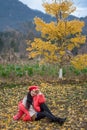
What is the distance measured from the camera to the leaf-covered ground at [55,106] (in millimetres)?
11133

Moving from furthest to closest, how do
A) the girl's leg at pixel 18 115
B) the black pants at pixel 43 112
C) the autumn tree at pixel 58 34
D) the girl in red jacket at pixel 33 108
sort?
the autumn tree at pixel 58 34 < the girl's leg at pixel 18 115 < the girl in red jacket at pixel 33 108 < the black pants at pixel 43 112

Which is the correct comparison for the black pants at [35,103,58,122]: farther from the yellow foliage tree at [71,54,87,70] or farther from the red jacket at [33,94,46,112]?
the yellow foliage tree at [71,54,87,70]

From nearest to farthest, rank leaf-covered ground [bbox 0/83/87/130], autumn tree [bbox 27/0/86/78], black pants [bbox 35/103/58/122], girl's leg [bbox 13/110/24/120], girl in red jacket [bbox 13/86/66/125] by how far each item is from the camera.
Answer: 1. leaf-covered ground [bbox 0/83/87/130]
2. black pants [bbox 35/103/58/122]
3. girl in red jacket [bbox 13/86/66/125]
4. girl's leg [bbox 13/110/24/120]
5. autumn tree [bbox 27/0/86/78]

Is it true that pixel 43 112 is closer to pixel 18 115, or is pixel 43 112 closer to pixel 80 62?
pixel 18 115

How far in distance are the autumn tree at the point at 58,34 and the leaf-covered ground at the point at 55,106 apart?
3452mm

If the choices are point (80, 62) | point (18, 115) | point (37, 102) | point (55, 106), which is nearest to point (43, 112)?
point (37, 102)

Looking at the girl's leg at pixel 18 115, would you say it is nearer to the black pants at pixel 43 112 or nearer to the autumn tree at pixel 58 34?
the black pants at pixel 43 112

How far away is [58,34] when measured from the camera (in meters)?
22.8

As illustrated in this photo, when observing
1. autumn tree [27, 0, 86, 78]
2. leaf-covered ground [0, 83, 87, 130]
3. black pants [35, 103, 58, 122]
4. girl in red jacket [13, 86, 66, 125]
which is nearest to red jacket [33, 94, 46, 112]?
girl in red jacket [13, 86, 66, 125]

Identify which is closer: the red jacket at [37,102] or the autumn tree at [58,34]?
the red jacket at [37,102]

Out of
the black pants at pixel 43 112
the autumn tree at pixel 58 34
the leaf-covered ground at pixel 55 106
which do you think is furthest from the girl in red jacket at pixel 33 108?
the autumn tree at pixel 58 34

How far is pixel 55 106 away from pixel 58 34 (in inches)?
366

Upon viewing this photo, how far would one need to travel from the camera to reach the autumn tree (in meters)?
22.6

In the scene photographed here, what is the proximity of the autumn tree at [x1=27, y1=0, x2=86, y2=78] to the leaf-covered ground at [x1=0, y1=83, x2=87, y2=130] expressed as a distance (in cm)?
345
